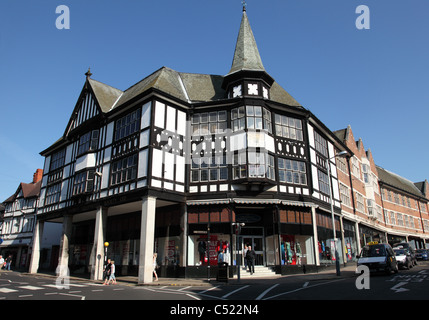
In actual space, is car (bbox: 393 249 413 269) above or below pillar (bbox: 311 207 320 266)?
below

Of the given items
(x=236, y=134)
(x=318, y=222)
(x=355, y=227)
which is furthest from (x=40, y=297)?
(x=355, y=227)

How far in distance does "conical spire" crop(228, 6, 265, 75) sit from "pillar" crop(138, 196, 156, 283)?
12.4 metres

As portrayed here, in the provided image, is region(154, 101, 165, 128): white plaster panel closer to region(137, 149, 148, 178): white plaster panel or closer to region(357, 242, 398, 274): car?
region(137, 149, 148, 178): white plaster panel

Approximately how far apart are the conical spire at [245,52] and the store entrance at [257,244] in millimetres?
12940

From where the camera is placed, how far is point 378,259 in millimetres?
18172

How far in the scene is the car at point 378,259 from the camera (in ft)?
58.7

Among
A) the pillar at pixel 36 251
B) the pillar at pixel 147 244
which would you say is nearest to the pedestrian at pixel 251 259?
the pillar at pixel 147 244

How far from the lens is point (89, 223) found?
108 ft

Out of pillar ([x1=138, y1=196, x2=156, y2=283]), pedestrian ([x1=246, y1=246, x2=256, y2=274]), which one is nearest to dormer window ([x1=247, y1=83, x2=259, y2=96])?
pillar ([x1=138, y1=196, x2=156, y2=283])

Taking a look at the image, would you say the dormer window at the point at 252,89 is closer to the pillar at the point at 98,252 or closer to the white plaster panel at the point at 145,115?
the white plaster panel at the point at 145,115

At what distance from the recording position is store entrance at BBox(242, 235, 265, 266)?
23500 millimetres

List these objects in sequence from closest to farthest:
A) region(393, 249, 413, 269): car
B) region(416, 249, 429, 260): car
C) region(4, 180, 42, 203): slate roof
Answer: region(393, 249, 413, 269): car < region(416, 249, 429, 260): car < region(4, 180, 42, 203): slate roof

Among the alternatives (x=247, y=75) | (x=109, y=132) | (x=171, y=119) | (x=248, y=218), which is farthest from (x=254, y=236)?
(x=109, y=132)
